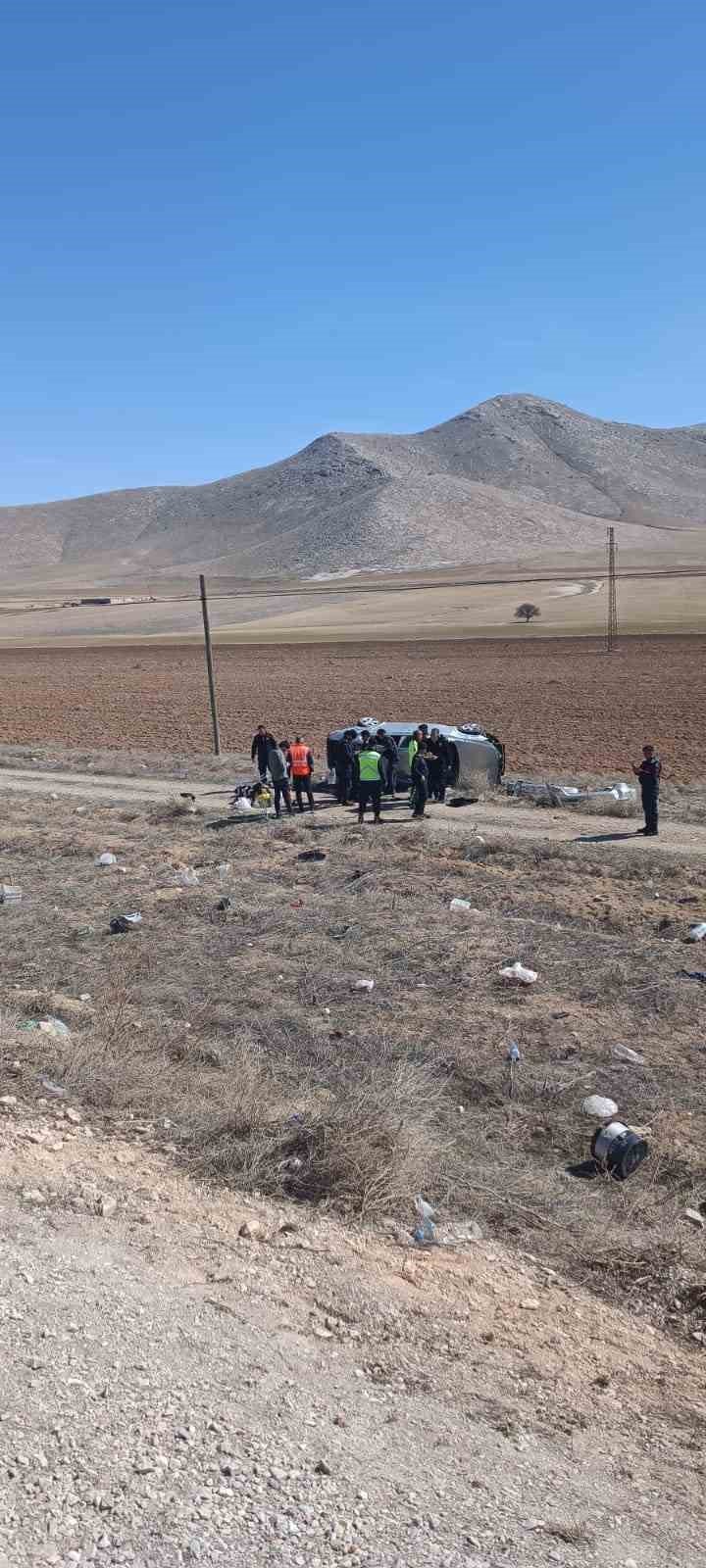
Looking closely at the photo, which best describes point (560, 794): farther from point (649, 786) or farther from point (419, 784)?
point (649, 786)

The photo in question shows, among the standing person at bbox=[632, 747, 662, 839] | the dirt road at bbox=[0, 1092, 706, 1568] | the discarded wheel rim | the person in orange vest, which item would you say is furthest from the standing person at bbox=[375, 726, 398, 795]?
the dirt road at bbox=[0, 1092, 706, 1568]

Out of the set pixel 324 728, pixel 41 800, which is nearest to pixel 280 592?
pixel 324 728

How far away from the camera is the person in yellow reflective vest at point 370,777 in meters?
18.6

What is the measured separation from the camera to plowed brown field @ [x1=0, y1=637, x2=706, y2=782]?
31172 millimetres

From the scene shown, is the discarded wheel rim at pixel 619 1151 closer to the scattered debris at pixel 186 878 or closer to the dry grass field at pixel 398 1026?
the dry grass field at pixel 398 1026

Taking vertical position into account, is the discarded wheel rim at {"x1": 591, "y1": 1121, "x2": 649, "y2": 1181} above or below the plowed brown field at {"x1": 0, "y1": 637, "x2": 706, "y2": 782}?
above

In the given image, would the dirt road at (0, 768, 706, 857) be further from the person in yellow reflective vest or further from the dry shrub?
the dry shrub

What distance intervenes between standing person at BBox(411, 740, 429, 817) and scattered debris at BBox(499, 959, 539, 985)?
8.03 metres

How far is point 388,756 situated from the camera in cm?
2070

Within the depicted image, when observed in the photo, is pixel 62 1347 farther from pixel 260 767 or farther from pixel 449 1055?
pixel 260 767

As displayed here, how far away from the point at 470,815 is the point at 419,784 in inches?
43.0

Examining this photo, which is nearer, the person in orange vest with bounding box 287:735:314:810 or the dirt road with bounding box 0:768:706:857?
the dirt road with bounding box 0:768:706:857

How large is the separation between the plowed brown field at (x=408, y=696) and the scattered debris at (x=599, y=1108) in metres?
16.4

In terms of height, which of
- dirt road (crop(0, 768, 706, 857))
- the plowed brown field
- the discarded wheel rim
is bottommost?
the plowed brown field
